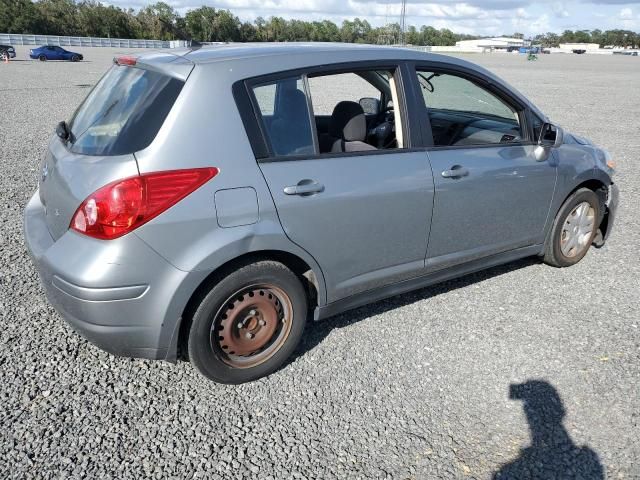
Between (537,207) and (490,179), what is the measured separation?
674 millimetres

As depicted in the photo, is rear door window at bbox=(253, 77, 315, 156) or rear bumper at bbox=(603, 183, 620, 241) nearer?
rear door window at bbox=(253, 77, 315, 156)

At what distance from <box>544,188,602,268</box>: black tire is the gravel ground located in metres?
0.26

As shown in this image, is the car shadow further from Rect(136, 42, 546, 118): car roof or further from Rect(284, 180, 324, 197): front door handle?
Rect(136, 42, 546, 118): car roof

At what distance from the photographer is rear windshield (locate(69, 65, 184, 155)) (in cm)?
265

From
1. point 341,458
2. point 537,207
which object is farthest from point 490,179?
point 341,458

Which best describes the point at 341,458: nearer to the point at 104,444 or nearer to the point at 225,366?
the point at 225,366

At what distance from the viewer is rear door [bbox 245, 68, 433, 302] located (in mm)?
2887

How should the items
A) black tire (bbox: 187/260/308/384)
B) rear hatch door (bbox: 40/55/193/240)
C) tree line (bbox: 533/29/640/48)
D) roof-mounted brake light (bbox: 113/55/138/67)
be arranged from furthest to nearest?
tree line (bbox: 533/29/640/48) → roof-mounted brake light (bbox: 113/55/138/67) → black tire (bbox: 187/260/308/384) → rear hatch door (bbox: 40/55/193/240)

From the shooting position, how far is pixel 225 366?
3.00m

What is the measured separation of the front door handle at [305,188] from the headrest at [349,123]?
2.22 feet

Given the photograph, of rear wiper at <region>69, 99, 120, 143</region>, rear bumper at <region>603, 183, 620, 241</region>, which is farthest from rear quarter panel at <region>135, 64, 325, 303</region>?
rear bumper at <region>603, 183, 620, 241</region>

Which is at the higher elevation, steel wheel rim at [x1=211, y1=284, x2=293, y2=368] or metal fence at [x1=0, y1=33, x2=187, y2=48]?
steel wheel rim at [x1=211, y1=284, x2=293, y2=368]

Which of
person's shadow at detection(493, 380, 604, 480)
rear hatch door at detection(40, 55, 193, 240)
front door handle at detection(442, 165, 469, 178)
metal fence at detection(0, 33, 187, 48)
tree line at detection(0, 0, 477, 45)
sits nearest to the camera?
person's shadow at detection(493, 380, 604, 480)

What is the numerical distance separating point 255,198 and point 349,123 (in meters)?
1.16
